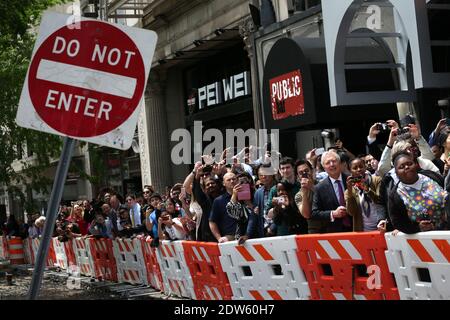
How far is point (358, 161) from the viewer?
28.2ft

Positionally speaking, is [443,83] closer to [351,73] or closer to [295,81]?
[351,73]

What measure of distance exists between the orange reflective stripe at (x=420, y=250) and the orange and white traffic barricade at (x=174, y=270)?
5285 mm

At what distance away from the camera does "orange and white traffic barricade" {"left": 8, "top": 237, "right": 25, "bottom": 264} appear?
2875cm

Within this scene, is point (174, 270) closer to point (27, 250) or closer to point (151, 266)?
point (151, 266)

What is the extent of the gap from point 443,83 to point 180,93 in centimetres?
1686

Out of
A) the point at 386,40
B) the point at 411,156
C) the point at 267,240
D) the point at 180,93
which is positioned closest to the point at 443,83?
the point at 386,40

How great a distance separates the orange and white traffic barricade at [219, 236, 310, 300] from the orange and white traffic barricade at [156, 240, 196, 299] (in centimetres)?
172

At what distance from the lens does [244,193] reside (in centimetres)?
1068

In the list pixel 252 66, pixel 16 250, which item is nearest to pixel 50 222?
pixel 252 66

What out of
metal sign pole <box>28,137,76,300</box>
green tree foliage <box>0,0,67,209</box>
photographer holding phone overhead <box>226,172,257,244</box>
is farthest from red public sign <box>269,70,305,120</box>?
metal sign pole <box>28,137,76,300</box>

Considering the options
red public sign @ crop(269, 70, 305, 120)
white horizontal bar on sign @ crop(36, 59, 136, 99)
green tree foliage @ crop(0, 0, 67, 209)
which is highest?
green tree foliage @ crop(0, 0, 67, 209)

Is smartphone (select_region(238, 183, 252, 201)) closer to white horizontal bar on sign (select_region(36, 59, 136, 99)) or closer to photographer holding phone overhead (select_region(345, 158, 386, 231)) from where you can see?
photographer holding phone overhead (select_region(345, 158, 386, 231))

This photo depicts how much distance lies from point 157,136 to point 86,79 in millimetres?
24022

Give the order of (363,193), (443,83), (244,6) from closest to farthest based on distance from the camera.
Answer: (363,193) < (443,83) < (244,6)
